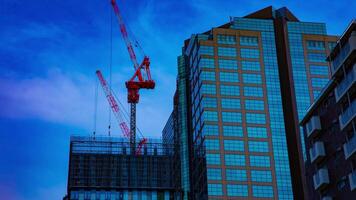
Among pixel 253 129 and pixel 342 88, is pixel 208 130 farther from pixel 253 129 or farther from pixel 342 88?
pixel 342 88

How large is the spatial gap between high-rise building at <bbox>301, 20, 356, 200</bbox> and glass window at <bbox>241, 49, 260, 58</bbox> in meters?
98.8

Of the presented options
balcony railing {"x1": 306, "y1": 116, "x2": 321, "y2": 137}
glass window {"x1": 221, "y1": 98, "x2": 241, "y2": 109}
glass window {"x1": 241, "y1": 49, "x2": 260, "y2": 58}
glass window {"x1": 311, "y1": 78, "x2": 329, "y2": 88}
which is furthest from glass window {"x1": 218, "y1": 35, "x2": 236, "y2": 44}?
balcony railing {"x1": 306, "y1": 116, "x2": 321, "y2": 137}

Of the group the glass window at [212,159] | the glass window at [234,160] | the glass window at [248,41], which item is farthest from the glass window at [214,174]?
the glass window at [248,41]

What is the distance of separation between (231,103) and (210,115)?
750 centimetres

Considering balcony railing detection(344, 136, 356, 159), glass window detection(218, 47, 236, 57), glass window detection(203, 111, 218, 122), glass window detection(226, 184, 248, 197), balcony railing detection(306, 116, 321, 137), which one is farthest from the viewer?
glass window detection(218, 47, 236, 57)

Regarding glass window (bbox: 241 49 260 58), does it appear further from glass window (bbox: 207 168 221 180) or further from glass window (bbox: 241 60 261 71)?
glass window (bbox: 207 168 221 180)

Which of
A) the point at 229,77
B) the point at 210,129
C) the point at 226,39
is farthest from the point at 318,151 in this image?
the point at 226,39

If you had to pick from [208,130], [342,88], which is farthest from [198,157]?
[342,88]

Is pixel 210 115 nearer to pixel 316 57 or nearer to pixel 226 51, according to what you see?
pixel 226 51

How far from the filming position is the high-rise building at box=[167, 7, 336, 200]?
173750mm

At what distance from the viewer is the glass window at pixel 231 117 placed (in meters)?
181

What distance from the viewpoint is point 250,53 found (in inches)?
7544

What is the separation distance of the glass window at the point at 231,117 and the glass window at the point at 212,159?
1132 cm

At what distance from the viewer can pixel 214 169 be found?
173625 mm
